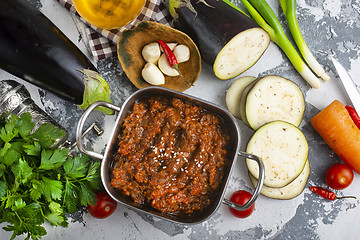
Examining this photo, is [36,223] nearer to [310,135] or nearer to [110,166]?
[110,166]

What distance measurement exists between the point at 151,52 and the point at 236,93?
0.59m

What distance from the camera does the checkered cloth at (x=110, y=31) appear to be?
7.01ft

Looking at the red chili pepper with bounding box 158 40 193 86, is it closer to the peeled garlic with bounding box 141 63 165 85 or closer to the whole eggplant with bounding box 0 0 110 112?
the peeled garlic with bounding box 141 63 165 85

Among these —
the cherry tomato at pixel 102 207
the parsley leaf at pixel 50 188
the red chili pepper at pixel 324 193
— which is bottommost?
the cherry tomato at pixel 102 207

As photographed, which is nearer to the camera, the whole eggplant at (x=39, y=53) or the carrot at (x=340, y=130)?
the whole eggplant at (x=39, y=53)

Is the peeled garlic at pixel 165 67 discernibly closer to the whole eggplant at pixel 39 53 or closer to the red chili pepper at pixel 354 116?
the whole eggplant at pixel 39 53

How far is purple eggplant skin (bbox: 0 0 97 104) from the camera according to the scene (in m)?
1.92

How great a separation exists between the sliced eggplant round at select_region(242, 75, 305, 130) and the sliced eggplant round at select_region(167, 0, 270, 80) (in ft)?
0.68

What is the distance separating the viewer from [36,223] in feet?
5.99

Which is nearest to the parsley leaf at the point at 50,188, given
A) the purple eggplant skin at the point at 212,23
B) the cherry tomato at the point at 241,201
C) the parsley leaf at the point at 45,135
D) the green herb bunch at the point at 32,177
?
the green herb bunch at the point at 32,177

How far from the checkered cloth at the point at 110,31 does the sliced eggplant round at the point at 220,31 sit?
98mm

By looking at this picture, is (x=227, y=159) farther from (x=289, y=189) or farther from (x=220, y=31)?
(x=220, y=31)

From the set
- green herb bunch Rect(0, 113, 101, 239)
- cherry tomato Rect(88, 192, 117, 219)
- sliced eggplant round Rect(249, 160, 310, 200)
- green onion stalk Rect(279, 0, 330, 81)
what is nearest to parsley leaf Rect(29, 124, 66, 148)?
green herb bunch Rect(0, 113, 101, 239)

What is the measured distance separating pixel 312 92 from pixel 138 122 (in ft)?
3.84
